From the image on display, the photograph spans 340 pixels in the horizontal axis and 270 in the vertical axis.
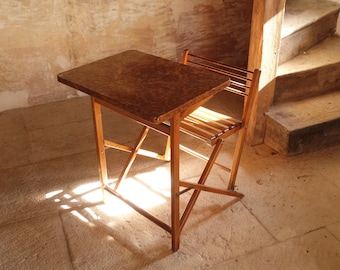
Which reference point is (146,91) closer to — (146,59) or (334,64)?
(146,59)

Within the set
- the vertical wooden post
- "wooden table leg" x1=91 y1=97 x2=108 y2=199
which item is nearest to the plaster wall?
the vertical wooden post

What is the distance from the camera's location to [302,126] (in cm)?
265

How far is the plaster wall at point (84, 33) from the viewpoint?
130 inches

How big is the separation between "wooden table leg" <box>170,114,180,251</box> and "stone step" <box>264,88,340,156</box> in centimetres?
119

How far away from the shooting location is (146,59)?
2.05m

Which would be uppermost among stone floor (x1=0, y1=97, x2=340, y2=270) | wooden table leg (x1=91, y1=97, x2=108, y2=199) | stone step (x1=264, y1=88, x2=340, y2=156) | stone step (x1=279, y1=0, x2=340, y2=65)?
stone step (x1=279, y1=0, x2=340, y2=65)

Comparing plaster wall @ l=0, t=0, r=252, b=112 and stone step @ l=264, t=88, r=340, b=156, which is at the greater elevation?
plaster wall @ l=0, t=0, r=252, b=112

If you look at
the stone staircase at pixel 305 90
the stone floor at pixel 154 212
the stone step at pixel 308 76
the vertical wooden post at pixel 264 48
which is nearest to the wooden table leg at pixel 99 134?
the stone floor at pixel 154 212

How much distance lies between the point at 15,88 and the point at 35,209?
1604mm

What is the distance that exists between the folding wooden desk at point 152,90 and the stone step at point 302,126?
1.10 meters

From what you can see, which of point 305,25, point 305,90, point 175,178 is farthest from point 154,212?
point 305,25

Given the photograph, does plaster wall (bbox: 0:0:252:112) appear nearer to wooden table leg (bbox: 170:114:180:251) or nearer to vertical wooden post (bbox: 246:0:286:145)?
vertical wooden post (bbox: 246:0:286:145)

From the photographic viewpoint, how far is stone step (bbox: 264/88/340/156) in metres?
2.68

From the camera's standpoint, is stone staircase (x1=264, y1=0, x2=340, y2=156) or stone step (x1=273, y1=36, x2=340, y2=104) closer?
stone staircase (x1=264, y1=0, x2=340, y2=156)
